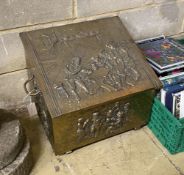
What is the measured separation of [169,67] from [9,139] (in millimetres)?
761

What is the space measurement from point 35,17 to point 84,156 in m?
0.62

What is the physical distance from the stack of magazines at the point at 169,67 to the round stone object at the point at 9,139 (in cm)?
62

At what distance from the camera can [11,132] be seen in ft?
3.68

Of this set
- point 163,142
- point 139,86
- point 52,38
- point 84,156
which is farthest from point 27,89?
point 163,142

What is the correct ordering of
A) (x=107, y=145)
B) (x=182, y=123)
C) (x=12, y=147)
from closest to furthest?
(x=12, y=147), (x=182, y=123), (x=107, y=145)

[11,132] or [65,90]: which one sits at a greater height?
[65,90]

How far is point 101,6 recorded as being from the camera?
1.37m

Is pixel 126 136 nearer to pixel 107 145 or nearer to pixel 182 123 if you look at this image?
pixel 107 145

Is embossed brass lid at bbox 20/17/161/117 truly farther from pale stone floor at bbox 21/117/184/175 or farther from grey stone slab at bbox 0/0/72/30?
pale stone floor at bbox 21/117/184/175

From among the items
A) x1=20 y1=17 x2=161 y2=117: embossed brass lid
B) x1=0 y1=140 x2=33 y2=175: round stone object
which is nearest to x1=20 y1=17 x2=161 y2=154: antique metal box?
x1=20 y1=17 x2=161 y2=117: embossed brass lid

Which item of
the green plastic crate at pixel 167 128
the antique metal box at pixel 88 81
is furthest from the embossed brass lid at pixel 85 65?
the green plastic crate at pixel 167 128

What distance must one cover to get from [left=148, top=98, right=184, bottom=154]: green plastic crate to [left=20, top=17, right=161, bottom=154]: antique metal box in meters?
0.05

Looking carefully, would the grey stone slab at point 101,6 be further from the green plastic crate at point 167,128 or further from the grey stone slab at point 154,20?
the green plastic crate at point 167,128

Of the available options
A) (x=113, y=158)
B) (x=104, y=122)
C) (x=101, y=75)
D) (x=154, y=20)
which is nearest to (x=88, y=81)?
(x=101, y=75)
